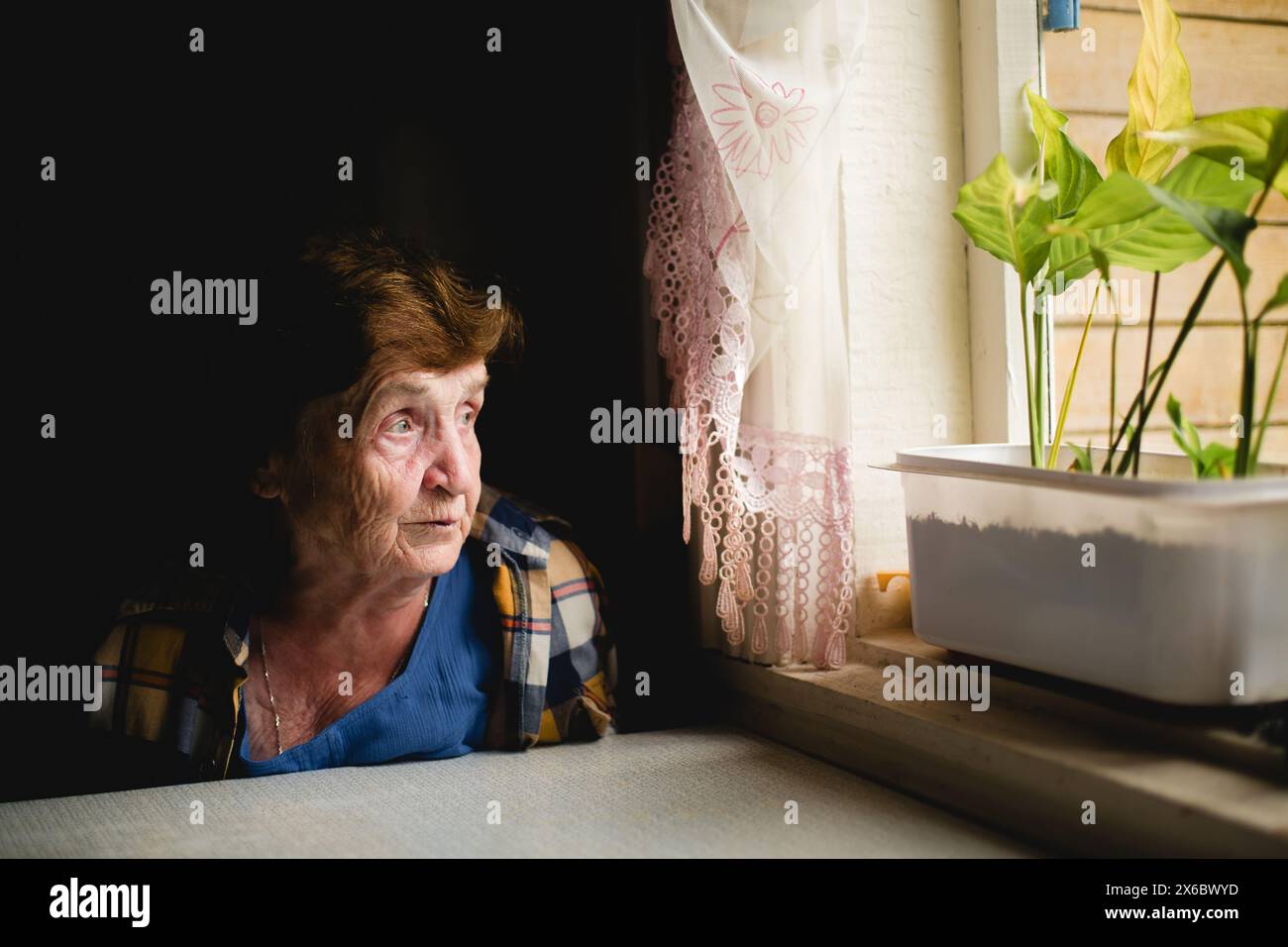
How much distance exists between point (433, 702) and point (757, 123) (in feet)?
2.60

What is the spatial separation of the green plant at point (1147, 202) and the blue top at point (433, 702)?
71 centimetres

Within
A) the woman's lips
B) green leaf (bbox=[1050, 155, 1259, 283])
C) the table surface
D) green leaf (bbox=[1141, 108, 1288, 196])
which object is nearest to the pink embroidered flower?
green leaf (bbox=[1050, 155, 1259, 283])

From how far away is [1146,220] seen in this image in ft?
3.54

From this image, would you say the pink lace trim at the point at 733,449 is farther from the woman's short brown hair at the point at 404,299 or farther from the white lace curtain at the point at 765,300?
the woman's short brown hair at the point at 404,299

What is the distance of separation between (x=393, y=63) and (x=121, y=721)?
939mm

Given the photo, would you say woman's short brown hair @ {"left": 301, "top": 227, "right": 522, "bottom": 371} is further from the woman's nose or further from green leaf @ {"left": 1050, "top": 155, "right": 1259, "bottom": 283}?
green leaf @ {"left": 1050, "top": 155, "right": 1259, "bottom": 283}

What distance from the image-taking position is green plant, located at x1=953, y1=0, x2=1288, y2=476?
953 millimetres

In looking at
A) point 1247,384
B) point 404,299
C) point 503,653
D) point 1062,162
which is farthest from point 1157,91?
point 503,653

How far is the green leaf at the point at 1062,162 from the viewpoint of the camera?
1.17 m

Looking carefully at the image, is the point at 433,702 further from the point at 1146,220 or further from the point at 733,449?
the point at 1146,220

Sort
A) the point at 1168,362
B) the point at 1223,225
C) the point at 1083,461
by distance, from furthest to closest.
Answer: the point at 1083,461
the point at 1168,362
the point at 1223,225

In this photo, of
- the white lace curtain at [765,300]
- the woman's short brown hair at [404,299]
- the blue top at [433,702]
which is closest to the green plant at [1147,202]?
the white lace curtain at [765,300]

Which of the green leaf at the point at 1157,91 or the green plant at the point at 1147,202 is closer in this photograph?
the green plant at the point at 1147,202

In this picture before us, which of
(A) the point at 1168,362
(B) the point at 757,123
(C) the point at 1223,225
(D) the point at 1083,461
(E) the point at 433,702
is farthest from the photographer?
(E) the point at 433,702
